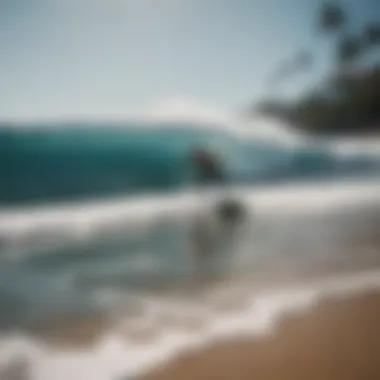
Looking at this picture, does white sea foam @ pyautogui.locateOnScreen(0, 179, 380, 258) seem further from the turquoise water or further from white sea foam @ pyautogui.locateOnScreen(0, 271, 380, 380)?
white sea foam @ pyautogui.locateOnScreen(0, 271, 380, 380)

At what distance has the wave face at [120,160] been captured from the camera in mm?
1133

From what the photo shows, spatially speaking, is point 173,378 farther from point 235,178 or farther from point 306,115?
point 306,115

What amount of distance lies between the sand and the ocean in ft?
0.17

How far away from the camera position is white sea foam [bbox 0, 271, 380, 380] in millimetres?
1090

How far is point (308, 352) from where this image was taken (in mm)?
1210

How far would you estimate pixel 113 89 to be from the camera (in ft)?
3.88

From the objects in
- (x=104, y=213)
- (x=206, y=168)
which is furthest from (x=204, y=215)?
(x=104, y=213)

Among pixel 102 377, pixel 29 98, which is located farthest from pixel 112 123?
pixel 102 377

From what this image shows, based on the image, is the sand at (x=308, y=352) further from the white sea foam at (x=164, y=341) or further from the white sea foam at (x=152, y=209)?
the white sea foam at (x=152, y=209)

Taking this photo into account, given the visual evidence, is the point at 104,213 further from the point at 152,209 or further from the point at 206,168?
the point at 206,168

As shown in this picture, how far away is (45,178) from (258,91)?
0.53 meters

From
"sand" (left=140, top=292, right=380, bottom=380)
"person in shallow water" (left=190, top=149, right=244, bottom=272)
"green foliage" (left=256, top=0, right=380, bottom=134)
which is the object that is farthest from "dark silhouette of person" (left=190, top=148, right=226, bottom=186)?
"sand" (left=140, top=292, right=380, bottom=380)

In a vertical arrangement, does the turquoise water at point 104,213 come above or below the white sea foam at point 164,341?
above

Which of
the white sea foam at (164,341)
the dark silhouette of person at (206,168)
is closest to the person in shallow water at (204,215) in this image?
the dark silhouette of person at (206,168)
